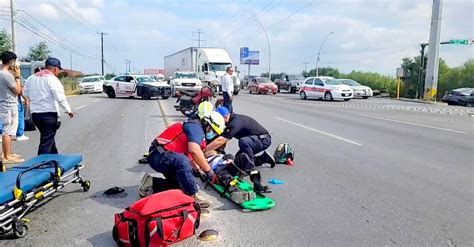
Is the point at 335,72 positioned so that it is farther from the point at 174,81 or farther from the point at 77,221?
the point at 77,221

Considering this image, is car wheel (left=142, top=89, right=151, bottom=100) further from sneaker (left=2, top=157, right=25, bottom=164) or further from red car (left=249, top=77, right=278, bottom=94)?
sneaker (left=2, top=157, right=25, bottom=164)

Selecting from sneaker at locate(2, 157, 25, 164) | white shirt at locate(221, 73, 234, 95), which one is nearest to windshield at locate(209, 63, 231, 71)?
white shirt at locate(221, 73, 234, 95)

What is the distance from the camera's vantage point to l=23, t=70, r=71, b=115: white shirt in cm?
647

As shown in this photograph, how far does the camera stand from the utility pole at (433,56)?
3405 cm

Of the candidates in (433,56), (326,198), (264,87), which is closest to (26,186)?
(326,198)

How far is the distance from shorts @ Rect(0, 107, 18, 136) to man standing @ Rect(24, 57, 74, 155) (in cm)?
109

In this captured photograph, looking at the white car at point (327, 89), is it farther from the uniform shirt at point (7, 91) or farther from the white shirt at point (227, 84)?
the uniform shirt at point (7, 91)

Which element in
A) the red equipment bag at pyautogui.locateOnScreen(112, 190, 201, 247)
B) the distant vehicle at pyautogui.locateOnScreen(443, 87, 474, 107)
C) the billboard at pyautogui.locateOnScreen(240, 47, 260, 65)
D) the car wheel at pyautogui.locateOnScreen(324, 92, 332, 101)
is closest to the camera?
the red equipment bag at pyautogui.locateOnScreen(112, 190, 201, 247)

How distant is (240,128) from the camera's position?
6.78 meters

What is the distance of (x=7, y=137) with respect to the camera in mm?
7371

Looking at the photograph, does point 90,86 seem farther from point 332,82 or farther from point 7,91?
point 7,91

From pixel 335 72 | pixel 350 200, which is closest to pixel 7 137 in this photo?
pixel 350 200

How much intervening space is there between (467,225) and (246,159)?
2748 millimetres

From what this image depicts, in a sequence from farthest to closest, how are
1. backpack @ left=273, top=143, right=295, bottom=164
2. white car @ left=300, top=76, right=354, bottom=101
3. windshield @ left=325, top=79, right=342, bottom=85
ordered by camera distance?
windshield @ left=325, top=79, right=342, bottom=85 < white car @ left=300, top=76, right=354, bottom=101 < backpack @ left=273, top=143, right=295, bottom=164
